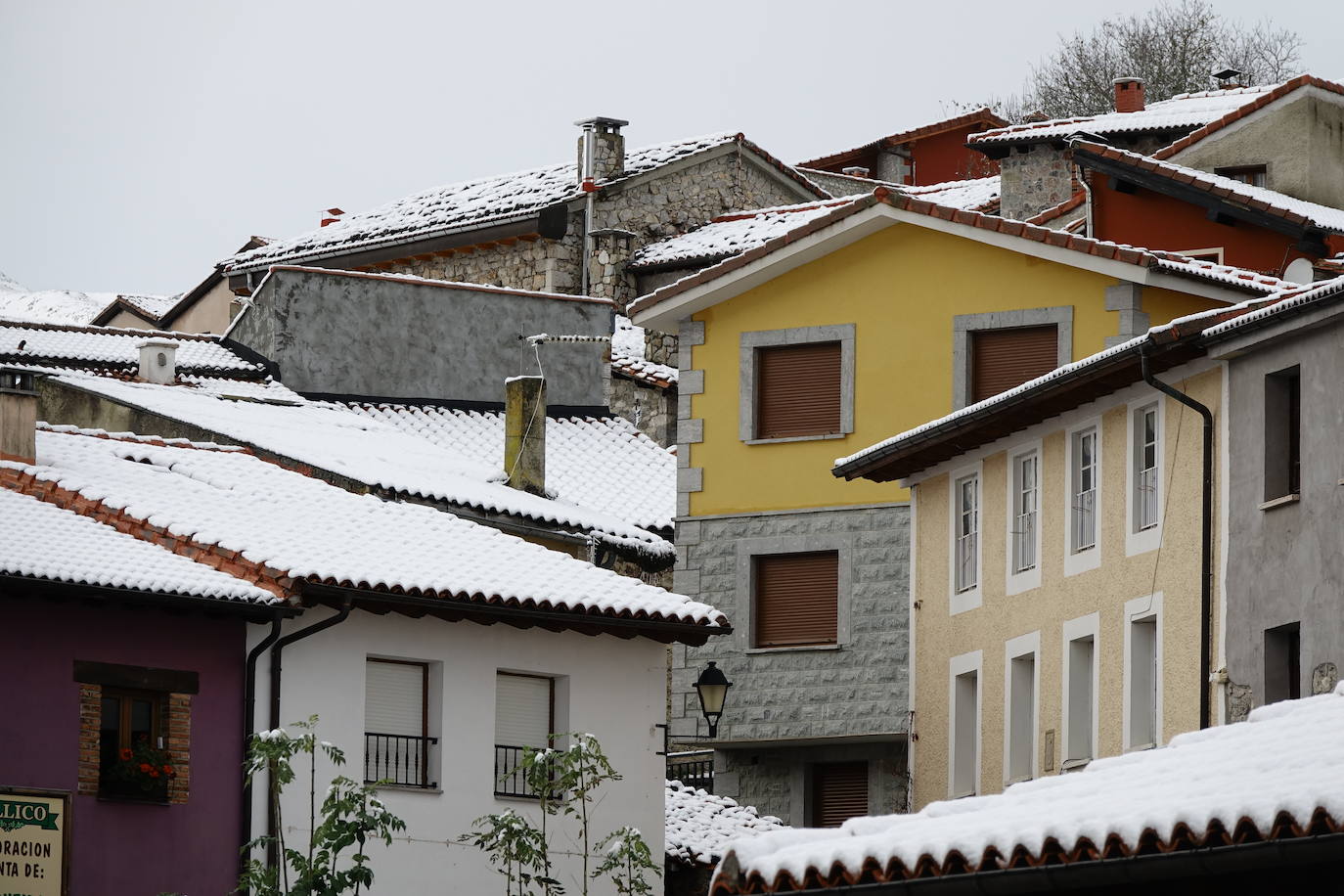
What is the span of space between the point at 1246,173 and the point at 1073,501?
12234 mm

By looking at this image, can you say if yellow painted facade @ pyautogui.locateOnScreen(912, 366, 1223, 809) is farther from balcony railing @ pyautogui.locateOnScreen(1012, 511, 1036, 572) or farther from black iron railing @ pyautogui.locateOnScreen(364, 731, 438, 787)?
black iron railing @ pyautogui.locateOnScreen(364, 731, 438, 787)

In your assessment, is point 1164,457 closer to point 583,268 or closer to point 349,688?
point 349,688

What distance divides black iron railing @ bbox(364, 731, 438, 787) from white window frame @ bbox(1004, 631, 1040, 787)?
19.8 feet

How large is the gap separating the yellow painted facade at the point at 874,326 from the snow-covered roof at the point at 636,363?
7728 millimetres

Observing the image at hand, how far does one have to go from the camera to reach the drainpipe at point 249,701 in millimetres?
24719

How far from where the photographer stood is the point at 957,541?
30719mm

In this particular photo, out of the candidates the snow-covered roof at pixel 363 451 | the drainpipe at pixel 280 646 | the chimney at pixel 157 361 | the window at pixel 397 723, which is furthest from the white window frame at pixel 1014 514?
the chimney at pixel 157 361

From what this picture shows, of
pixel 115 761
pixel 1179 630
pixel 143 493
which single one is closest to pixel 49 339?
pixel 143 493

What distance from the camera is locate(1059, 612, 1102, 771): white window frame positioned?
90.6 feet

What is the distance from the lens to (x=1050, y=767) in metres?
28.3

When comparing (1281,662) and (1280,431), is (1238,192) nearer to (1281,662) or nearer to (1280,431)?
(1280,431)

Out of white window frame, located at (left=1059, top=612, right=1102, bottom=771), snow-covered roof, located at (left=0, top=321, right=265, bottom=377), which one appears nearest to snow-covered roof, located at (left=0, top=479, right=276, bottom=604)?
white window frame, located at (left=1059, top=612, right=1102, bottom=771)

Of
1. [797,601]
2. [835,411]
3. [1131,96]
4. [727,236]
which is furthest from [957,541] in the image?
[1131,96]

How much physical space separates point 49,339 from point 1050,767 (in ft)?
60.5
